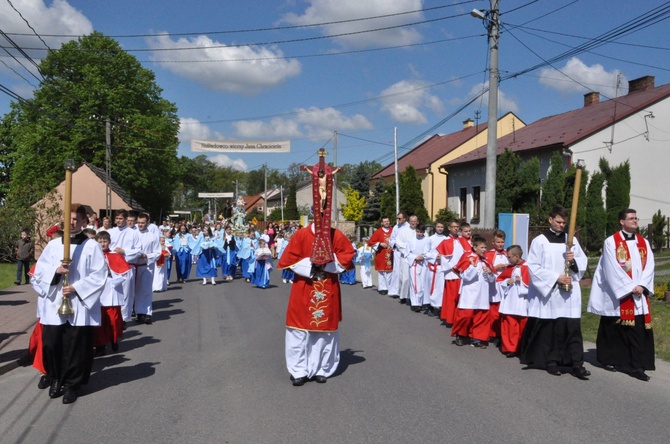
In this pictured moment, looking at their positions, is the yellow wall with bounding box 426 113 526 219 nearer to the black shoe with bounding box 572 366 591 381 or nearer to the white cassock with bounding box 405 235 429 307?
the white cassock with bounding box 405 235 429 307

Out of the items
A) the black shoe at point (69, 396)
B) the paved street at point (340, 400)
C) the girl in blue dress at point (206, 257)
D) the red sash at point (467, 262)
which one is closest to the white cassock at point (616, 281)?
the paved street at point (340, 400)

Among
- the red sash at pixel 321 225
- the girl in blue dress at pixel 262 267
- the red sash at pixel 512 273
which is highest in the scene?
the red sash at pixel 321 225

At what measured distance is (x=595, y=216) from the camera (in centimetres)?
2375

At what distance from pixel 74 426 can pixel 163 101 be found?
42.7m

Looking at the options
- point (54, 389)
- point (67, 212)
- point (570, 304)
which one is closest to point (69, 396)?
point (54, 389)

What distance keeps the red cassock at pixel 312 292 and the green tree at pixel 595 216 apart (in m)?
19.2

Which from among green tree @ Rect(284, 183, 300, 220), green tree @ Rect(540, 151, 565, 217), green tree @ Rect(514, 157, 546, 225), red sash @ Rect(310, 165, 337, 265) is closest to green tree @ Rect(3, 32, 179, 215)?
green tree @ Rect(514, 157, 546, 225)

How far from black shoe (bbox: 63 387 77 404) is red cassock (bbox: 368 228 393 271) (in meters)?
9.39

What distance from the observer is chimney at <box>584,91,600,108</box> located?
33.1 meters

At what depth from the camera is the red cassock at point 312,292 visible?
21.9ft

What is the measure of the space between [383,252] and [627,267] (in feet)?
27.2

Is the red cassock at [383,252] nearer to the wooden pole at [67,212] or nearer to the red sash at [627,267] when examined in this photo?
the red sash at [627,267]

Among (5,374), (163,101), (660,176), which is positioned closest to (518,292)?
(5,374)

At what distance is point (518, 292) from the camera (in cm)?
784
